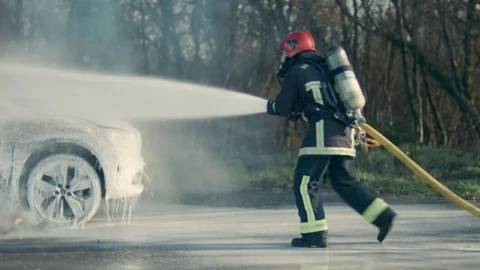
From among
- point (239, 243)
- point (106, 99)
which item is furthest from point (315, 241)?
point (106, 99)

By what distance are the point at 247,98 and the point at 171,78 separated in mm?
15324

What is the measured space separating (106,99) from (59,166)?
120cm

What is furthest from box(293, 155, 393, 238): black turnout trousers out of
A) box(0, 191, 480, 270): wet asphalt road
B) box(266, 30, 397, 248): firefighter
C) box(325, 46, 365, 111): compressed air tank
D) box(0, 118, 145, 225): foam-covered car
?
box(0, 118, 145, 225): foam-covered car

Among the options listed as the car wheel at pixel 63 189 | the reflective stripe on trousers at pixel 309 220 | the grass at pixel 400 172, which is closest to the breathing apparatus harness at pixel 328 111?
the reflective stripe on trousers at pixel 309 220

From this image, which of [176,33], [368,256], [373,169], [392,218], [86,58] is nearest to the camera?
[368,256]

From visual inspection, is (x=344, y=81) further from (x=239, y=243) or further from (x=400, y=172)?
(x=400, y=172)

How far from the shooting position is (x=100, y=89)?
949 centimetres

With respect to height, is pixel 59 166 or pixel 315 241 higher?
pixel 59 166

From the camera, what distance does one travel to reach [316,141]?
288 inches

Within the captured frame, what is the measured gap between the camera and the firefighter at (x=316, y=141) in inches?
287

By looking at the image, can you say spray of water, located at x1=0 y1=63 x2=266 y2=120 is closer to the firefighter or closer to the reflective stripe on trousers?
the firefighter

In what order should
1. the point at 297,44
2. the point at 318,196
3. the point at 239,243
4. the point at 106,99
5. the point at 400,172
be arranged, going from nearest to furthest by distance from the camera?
the point at 318,196, the point at 297,44, the point at 239,243, the point at 106,99, the point at 400,172

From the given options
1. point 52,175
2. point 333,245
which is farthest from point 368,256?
point 52,175

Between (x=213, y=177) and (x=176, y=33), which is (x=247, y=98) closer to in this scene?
(x=213, y=177)
